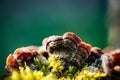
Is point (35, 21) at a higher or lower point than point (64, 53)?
higher

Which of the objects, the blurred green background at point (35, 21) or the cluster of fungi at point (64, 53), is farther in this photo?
the blurred green background at point (35, 21)

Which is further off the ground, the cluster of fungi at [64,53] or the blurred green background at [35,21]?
the blurred green background at [35,21]

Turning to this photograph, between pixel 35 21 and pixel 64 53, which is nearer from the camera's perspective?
pixel 64 53

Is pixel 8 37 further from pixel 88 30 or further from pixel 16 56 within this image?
pixel 16 56

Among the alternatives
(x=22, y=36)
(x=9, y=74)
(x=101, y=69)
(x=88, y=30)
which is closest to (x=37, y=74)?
(x=9, y=74)
